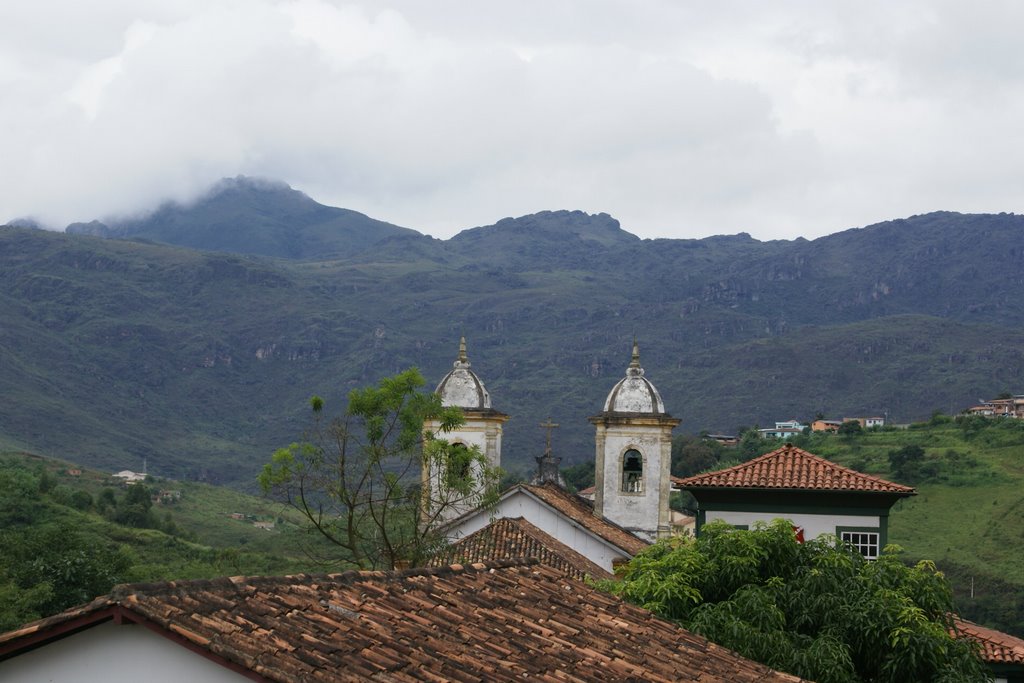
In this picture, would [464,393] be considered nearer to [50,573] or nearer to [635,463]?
[635,463]

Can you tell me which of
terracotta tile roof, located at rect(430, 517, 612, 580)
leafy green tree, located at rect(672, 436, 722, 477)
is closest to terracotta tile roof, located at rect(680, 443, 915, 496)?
terracotta tile roof, located at rect(430, 517, 612, 580)

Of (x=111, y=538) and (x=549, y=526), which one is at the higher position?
(x=549, y=526)

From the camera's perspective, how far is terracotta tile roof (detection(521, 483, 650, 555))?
31547mm

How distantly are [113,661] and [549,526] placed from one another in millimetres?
24036

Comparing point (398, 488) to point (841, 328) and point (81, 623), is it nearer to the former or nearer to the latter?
point (81, 623)

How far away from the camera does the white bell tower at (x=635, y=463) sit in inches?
1380

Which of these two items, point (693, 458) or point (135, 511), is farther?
point (693, 458)

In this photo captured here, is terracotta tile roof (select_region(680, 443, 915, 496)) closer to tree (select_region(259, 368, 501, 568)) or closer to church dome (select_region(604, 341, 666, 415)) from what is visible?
tree (select_region(259, 368, 501, 568))

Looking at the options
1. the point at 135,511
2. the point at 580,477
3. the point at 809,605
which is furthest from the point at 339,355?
the point at 809,605

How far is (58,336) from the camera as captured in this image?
154 meters

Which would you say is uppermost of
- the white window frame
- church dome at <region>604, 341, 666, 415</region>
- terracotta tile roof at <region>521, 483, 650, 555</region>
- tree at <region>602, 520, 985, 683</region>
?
church dome at <region>604, 341, 666, 415</region>

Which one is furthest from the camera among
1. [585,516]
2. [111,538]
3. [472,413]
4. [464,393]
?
[111,538]

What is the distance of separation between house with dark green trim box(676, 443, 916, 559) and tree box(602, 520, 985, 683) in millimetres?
7753

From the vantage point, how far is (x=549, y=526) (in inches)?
1260
